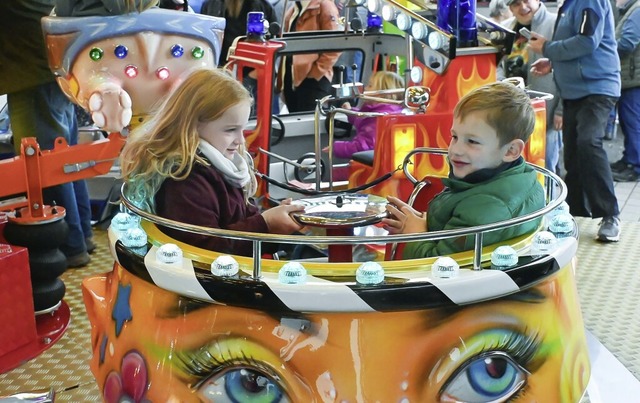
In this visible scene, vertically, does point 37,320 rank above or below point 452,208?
below

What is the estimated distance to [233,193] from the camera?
1895 mm

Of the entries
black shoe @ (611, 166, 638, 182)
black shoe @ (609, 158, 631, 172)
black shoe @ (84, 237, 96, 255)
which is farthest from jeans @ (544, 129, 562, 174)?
black shoe @ (84, 237, 96, 255)

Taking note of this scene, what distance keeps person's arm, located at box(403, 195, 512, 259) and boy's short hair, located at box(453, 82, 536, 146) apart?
0.14 m

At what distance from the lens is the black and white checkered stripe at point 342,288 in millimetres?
1369

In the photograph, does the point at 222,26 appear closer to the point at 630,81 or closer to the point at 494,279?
the point at 494,279

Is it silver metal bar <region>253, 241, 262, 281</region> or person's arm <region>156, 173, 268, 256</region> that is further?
person's arm <region>156, 173, 268, 256</region>

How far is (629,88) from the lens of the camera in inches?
196

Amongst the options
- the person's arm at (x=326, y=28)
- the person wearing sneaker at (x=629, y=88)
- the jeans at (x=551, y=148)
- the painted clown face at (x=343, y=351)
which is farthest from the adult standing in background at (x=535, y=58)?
the painted clown face at (x=343, y=351)

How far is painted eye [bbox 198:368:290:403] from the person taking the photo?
1.43m

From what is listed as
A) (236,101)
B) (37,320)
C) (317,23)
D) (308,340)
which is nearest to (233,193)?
(236,101)

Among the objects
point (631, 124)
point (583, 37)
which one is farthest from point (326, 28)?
point (631, 124)

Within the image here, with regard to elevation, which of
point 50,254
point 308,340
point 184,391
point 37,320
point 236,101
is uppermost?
point 236,101

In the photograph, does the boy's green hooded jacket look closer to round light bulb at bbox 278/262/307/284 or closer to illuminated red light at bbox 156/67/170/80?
round light bulb at bbox 278/262/307/284

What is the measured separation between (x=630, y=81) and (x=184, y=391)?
4.15 meters
